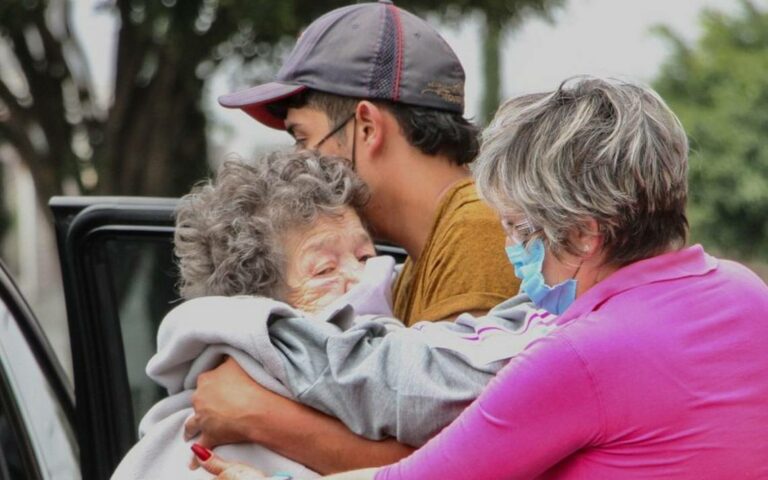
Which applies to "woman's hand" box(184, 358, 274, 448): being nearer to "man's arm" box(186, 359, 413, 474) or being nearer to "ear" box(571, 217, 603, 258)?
"man's arm" box(186, 359, 413, 474)

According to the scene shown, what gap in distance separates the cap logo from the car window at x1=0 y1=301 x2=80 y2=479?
1.08 meters

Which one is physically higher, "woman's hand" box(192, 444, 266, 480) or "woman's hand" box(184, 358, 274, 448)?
"woman's hand" box(184, 358, 274, 448)

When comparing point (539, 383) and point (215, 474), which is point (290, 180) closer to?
point (215, 474)

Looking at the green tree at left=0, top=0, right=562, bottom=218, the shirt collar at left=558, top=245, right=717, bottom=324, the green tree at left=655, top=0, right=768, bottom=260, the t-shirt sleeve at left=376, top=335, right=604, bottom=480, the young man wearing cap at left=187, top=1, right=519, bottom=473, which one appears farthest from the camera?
the green tree at left=655, top=0, right=768, bottom=260

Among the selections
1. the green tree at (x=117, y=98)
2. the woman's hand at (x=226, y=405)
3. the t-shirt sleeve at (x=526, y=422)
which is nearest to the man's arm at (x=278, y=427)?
the woman's hand at (x=226, y=405)

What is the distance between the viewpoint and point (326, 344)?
2270 mm

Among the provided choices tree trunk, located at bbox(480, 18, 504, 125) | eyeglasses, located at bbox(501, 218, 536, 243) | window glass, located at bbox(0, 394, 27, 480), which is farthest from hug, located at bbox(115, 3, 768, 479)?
tree trunk, located at bbox(480, 18, 504, 125)

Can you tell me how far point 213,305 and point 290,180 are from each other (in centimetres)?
36

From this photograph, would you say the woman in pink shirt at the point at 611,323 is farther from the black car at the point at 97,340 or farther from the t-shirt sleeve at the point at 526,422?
the black car at the point at 97,340

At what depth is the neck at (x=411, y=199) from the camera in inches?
112

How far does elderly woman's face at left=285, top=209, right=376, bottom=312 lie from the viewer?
101 inches

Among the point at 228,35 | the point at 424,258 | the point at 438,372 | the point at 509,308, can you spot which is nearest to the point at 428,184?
the point at 424,258

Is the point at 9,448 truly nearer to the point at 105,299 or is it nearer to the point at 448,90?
the point at 105,299

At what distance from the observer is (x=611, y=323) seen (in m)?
2.04
